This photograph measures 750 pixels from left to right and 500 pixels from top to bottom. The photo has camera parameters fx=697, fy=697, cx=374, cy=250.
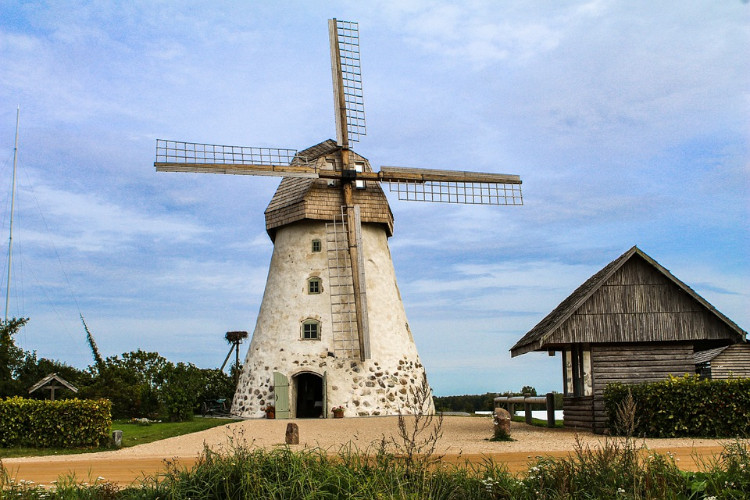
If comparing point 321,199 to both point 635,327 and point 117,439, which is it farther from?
point 635,327

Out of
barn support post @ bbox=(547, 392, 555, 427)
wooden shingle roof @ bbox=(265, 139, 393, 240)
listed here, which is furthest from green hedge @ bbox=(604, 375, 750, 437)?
wooden shingle roof @ bbox=(265, 139, 393, 240)

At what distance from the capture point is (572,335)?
1795 centimetres

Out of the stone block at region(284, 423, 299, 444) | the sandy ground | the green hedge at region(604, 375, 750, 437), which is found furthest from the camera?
the green hedge at region(604, 375, 750, 437)

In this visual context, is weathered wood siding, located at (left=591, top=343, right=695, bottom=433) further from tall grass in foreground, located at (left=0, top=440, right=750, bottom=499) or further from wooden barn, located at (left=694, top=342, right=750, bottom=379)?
tall grass in foreground, located at (left=0, top=440, right=750, bottom=499)

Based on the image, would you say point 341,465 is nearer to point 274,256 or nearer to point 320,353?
point 320,353

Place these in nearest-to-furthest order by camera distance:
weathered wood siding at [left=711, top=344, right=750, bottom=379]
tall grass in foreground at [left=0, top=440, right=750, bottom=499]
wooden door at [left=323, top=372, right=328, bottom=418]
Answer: tall grass in foreground at [left=0, top=440, right=750, bottom=499] < weathered wood siding at [left=711, top=344, right=750, bottom=379] < wooden door at [left=323, top=372, right=328, bottom=418]

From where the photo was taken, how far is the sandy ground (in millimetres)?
11141

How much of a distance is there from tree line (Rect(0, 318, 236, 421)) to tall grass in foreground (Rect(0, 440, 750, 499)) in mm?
18026

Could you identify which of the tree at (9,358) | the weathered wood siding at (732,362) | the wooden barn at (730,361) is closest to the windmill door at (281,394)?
the tree at (9,358)

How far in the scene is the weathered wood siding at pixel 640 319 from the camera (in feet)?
59.1

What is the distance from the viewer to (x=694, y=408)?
1599 centimetres

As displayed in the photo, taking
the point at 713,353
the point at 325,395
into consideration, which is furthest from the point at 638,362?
the point at 325,395

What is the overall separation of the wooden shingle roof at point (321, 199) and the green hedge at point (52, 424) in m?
10.7

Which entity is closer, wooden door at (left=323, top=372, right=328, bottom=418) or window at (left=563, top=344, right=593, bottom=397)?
window at (left=563, top=344, right=593, bottom=397)
